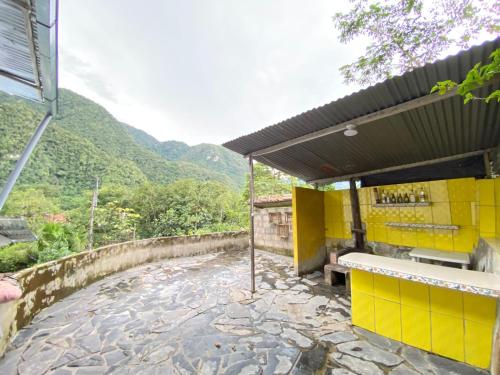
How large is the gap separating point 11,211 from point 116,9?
437 inches

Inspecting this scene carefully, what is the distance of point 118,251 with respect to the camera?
535cm

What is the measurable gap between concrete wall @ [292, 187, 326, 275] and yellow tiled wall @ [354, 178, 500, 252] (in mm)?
1264

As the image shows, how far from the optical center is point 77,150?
1766 cm

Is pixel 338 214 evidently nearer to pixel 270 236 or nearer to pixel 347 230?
pixel 347 230

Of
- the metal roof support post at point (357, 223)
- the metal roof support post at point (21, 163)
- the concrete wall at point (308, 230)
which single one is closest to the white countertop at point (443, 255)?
the metal roof support post at point (357, 223)

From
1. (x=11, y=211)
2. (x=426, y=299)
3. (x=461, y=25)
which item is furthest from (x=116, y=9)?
(x=426, y=299)

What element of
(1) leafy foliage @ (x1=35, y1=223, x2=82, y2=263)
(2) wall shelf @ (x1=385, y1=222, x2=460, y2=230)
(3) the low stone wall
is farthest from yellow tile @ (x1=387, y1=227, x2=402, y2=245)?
(1) leafy foliage @ (x1=35, y1=223, x2=82, y2=263)

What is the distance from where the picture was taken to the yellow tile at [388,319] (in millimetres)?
2455

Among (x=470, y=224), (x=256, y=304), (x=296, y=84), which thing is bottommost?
(x=256, y=304)

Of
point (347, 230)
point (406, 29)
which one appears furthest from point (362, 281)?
point (406, 29)

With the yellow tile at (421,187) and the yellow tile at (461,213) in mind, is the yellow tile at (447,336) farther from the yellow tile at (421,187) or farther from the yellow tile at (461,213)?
the yellow tile at (421,187)

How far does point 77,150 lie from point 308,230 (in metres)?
21.1

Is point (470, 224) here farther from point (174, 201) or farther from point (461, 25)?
point (174, 201)

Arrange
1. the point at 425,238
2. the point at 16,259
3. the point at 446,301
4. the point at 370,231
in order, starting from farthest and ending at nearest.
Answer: the point at 16,259
the point at 370,231
the point at 425,238
the point at 446,301
